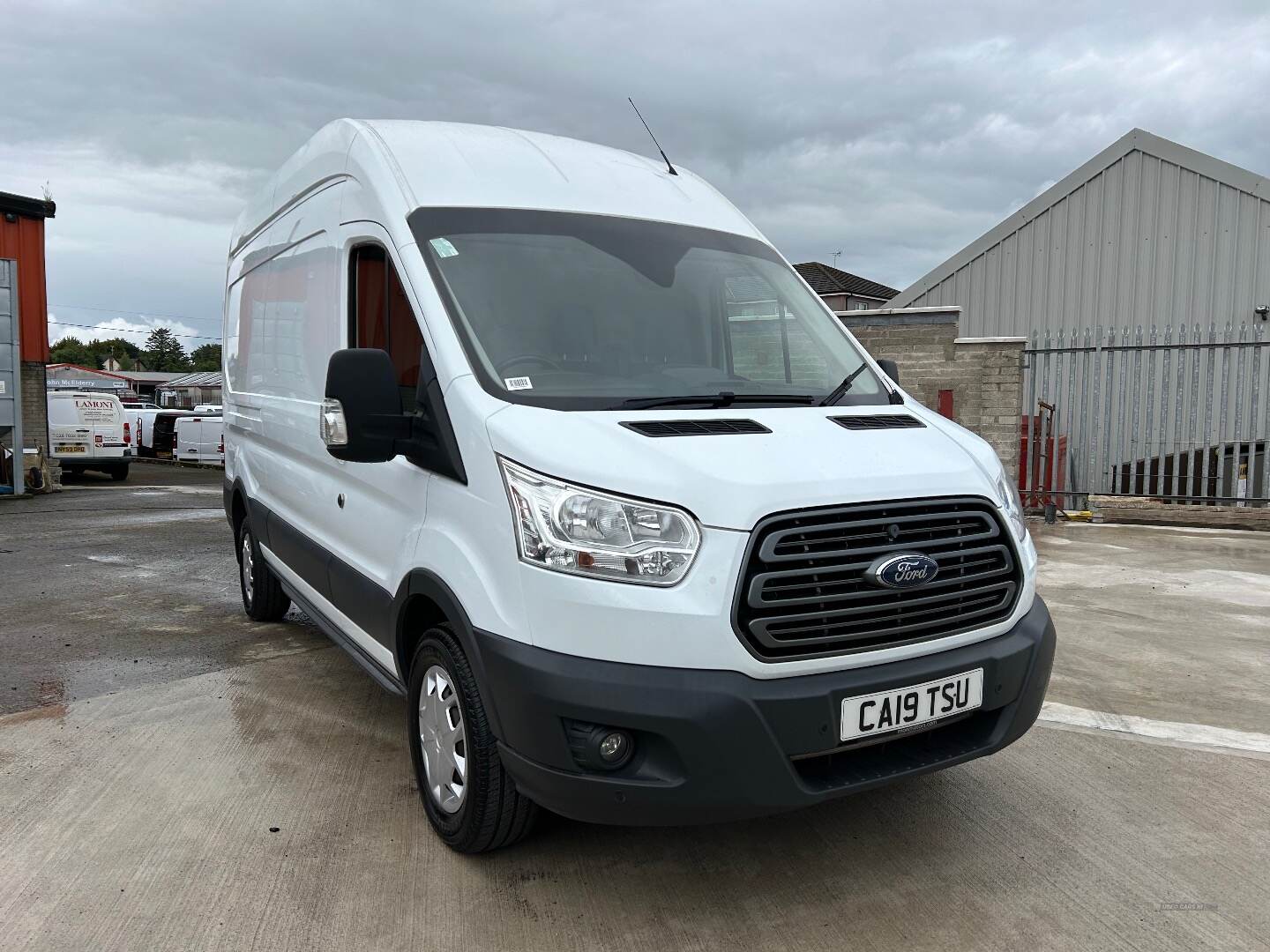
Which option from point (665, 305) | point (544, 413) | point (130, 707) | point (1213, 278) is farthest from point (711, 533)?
point (1213, 278)

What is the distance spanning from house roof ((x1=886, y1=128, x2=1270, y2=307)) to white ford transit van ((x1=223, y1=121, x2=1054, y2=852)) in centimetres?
1410

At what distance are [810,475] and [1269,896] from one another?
74.5 inches

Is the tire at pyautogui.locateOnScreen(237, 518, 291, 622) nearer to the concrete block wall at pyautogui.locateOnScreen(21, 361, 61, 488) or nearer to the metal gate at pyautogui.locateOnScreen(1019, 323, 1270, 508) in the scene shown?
the metal gate at pyautogui.locateOnScreen(1019, 323, 1270, 508)

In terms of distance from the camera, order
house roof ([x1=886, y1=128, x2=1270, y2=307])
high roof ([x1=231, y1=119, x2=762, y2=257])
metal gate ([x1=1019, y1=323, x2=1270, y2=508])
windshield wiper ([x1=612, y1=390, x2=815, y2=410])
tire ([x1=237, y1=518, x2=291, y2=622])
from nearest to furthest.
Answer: windshield wiper ([x1=612, y1=390, x2=815, y2=410]) < high roof ([x1=231, y1=119, x2=762, y2=257]) < tire ([x1=237, y1=518, x2=291, y2=622]) < metal gate ([x1=1019, y1=323, x2=1270, y2=508]) < house roof ([x1=886, y1=128, x2=1270, y2=307])

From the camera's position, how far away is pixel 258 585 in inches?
239

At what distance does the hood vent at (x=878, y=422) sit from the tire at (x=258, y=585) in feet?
12.7

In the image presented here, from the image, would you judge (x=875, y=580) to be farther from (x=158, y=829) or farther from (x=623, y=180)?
(x=158, y=829)

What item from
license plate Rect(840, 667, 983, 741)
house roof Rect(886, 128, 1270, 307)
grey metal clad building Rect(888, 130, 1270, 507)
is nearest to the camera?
license plate Rect(840, 667, 983, 741)

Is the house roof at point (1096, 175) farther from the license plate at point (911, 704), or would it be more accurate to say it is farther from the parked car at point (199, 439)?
the parked car at point (199, 439)

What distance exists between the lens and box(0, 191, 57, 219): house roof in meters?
15.9

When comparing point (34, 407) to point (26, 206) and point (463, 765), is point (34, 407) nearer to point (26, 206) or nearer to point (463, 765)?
point (26, 206)

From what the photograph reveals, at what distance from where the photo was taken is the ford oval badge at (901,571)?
2.63 metres

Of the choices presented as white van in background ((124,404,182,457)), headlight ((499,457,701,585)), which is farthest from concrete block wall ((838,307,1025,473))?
white van in background ((124,404,182,457))

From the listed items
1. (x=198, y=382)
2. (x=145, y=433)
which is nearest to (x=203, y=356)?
(x=198, y=382)
